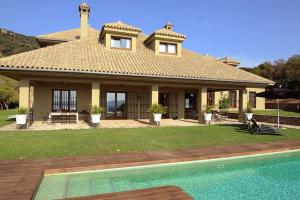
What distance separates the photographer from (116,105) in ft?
73.7

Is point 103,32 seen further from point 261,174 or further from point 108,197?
point 108,197

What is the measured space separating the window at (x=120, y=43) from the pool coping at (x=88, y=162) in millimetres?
13958

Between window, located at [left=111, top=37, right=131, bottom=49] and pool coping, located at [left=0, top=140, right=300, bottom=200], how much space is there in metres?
14.0

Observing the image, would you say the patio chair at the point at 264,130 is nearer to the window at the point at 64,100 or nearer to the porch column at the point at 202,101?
the porch column at the point at 202,101

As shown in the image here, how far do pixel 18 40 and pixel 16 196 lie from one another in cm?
8587

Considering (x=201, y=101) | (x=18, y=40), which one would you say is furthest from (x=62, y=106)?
(x=18, y=40)

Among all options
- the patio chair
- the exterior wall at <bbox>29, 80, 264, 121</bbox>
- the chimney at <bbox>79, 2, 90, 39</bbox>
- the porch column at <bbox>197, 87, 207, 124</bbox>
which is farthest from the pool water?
the chimney at <bbox>79, 2, 90, 39</bbox>

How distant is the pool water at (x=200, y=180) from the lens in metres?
5.94

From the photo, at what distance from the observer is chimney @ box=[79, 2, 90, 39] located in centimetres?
2319

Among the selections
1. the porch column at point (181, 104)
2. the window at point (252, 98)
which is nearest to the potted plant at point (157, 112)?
the porch column at point (181, 104)

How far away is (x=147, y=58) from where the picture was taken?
68.4 ft

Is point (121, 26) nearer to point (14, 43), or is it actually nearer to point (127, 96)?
point (127, 96)

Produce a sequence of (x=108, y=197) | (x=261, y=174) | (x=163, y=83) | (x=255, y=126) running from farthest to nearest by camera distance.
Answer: (x=163, y=83)
(x=255, y=126)
(x=261, y=174)
(x=108, y=197)

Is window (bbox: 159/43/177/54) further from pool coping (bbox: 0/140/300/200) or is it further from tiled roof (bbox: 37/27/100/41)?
pool coping (bbox: 0/140/300/200)
